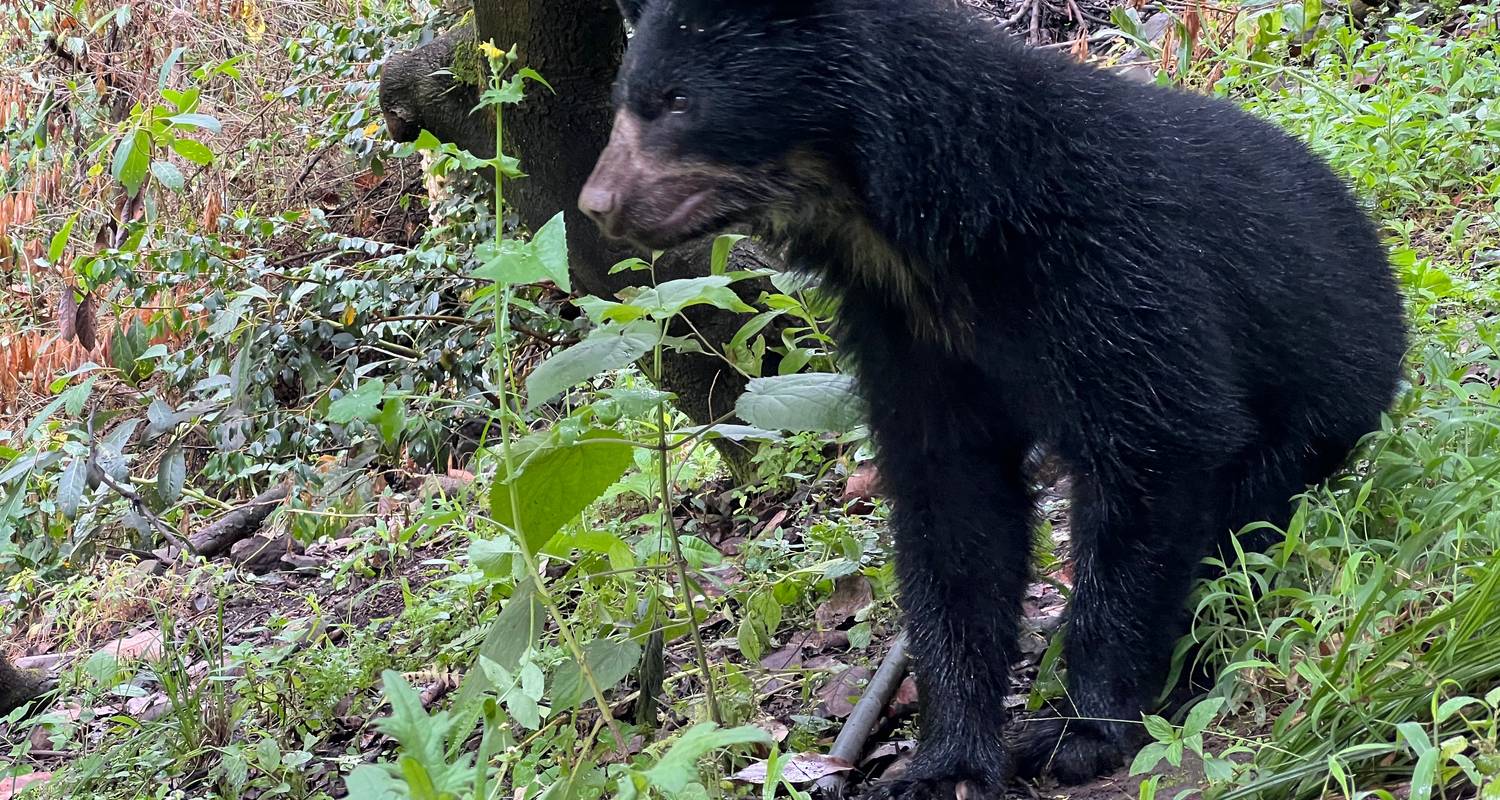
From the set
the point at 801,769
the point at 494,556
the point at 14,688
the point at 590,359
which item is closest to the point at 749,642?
Result: the point at 801,769

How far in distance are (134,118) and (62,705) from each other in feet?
6.99

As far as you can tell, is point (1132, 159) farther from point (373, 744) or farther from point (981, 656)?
point (373, 744)

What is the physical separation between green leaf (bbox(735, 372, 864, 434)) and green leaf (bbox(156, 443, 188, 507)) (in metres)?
2.22

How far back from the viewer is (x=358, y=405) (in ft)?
9.87

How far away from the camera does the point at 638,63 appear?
3.41 m

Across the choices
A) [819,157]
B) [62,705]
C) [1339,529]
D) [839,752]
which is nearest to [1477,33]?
[1339,529]

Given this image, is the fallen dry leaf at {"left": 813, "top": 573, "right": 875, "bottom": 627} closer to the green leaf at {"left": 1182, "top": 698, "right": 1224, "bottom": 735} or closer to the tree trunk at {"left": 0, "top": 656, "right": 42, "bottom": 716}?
the green leaf at {"left": 1182, "top": 698, "right": 1224, "bottom": 735}

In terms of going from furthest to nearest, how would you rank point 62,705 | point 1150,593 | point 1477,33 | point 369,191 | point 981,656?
1. point 369,191
2. point 1477,33
3. point 62,705
4. point 981,656
5. point 1150,593

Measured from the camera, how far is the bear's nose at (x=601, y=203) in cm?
336

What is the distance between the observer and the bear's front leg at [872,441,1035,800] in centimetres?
331

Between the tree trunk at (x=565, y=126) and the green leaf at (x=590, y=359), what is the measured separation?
181 centimetres

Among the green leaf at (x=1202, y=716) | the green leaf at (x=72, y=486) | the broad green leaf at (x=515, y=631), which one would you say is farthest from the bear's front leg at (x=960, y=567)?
the green leaf at (x=72, y=486)

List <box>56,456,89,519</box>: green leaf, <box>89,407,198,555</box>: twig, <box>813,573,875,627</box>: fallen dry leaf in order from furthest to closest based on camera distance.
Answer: <box>813,573,875,627</box>: fallen dry leaf → <box>89,407,198,555</box>: twig → <box>56,456,89,519</box>: green leaf

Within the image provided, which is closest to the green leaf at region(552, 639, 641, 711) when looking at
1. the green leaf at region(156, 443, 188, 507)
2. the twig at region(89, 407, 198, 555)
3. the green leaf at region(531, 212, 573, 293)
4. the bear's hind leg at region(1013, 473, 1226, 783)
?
the green leaf at region(531, 212, 573, 293)
